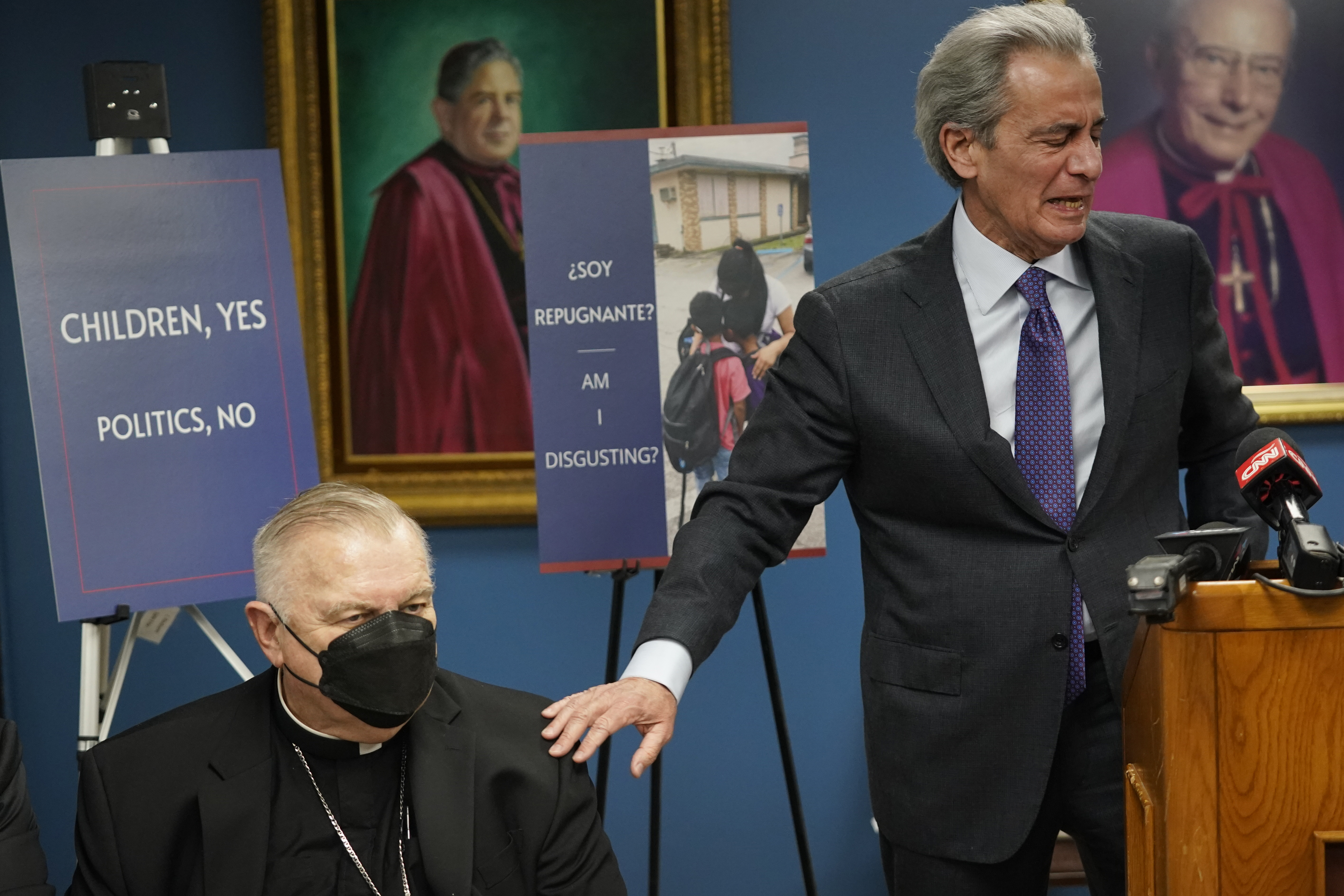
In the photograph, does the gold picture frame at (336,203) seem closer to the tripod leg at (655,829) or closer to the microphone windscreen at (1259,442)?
the tripod leg at (655,829)

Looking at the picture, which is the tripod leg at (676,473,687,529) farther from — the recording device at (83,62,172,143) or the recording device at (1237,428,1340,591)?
the recording device at (1237,428,1340,591)

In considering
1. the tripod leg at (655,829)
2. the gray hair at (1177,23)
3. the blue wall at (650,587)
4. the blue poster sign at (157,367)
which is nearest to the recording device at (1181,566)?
the tripod leg at (655,829)

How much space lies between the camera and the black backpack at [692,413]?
3145 mm

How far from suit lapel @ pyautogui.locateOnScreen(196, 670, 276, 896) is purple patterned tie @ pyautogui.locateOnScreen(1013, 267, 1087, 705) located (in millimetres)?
1156

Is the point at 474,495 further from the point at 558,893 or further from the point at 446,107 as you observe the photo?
the point at 558,893

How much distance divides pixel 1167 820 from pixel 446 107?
3170 mm

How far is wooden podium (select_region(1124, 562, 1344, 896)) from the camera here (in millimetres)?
1264

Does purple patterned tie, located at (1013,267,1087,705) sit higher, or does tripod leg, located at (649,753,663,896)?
purple patterned tie, located at (1013,267,1087,705)

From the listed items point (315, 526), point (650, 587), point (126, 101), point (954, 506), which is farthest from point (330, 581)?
point (650, 587)

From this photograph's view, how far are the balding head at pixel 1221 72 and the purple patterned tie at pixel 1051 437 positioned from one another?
7.05 ft

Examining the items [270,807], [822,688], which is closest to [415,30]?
[822,688]

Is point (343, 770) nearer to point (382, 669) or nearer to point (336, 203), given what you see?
point (382, 669)

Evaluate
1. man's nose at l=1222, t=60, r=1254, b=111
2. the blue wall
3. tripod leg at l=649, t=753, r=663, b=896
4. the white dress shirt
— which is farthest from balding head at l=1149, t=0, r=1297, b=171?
tripod leg at l=649, t=753, r=663, b=896

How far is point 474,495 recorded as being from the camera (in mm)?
3971
